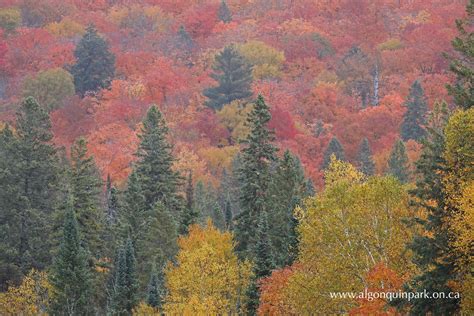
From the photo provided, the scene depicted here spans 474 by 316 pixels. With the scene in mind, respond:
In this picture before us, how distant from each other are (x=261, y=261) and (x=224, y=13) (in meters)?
116

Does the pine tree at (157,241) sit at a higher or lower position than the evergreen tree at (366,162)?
lower

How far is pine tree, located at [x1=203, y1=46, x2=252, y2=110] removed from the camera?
340ft

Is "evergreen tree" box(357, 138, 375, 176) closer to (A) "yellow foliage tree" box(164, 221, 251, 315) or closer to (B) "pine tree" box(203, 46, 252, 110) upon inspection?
(B) "pine tree" box(203, 46, 252, 110)

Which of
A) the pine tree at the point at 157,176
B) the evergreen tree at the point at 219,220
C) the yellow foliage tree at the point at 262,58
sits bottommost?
the evergreen tree at the point at 219,220

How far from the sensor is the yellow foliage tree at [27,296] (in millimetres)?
51469

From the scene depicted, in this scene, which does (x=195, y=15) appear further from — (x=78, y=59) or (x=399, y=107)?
(x=399, y=107)

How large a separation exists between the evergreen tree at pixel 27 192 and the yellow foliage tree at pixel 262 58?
68.7 m

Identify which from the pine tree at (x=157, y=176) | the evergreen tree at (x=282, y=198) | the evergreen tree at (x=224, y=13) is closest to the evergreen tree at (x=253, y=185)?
the evergreen tree at (x=282, y=198)

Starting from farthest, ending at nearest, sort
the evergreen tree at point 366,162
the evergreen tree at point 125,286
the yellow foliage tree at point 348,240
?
the evergreen tree at point 366,162
the evergreen tree at point 125,286
the yellow foliage tree at point 348,240

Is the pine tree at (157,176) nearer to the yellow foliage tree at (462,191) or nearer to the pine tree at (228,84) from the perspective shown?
the yellow foliage tree at (462,191)

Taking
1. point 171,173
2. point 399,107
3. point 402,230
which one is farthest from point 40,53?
point 402,230

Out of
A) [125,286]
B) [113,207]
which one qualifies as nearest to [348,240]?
[125,286]

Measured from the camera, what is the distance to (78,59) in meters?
123

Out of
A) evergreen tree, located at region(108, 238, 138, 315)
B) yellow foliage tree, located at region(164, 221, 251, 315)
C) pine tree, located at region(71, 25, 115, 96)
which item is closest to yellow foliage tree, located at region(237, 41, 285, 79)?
pine tree, located at region(71, 25, 115, 96)
